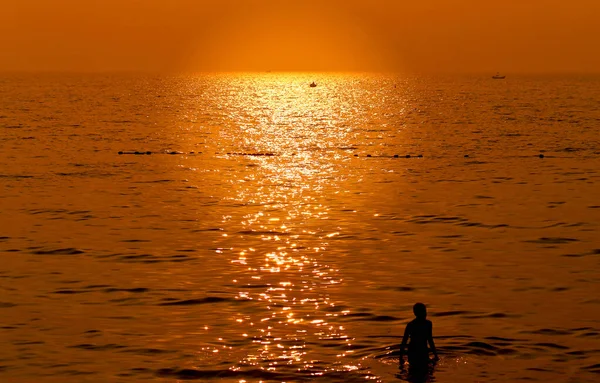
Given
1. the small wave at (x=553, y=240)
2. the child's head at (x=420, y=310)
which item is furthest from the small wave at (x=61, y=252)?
the child's head at (x=420, y=310)

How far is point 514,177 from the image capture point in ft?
193

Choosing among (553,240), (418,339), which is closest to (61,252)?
(418,339)

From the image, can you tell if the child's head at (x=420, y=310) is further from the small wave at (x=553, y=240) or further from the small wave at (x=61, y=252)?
the small wave at (x=61, y=252)

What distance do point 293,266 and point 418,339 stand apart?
11.6 meters

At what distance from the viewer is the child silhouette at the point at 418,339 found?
67.2ft

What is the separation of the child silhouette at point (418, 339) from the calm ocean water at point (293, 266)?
44 cm

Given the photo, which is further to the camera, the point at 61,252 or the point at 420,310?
the point at 61,252

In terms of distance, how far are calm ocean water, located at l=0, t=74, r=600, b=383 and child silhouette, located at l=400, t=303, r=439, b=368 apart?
17.2 inches

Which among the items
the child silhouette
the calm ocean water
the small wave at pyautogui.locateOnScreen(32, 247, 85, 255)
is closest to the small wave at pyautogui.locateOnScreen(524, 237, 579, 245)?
the calm ocean water

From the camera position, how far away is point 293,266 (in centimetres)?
3212

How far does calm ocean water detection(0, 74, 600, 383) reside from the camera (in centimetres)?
2233

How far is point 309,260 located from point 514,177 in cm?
2894

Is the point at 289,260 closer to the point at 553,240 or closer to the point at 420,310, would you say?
the point at 553,240

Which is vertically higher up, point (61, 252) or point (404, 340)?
point (61, 252)
